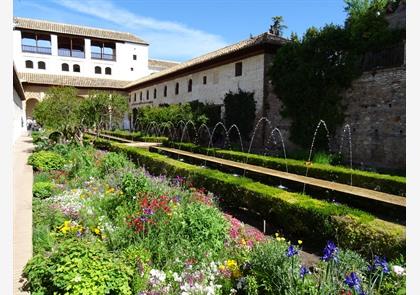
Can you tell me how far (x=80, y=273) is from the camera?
3398 millimetres

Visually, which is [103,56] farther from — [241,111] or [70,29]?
[241,111]

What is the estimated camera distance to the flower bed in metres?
3.40

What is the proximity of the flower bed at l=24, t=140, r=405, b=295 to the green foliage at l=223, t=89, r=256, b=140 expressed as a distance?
11.6 m

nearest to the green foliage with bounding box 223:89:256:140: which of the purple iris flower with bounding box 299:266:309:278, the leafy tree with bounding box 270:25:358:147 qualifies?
the leafy tree with bounding box 270:25:358:147

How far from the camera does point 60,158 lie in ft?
38.4

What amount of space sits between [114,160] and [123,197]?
12.4ft

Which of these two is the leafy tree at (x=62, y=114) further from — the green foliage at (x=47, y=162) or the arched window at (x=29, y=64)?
the arched window at (x=29, y=64)

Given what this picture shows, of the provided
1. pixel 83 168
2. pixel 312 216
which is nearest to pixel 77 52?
pixel 83 168

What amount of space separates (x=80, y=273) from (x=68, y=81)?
39.0 m

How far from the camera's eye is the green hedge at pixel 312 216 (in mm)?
4828

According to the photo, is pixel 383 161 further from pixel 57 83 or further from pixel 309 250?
pixel 57 83

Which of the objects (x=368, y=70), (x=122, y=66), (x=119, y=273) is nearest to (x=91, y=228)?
(x=119, y=273)

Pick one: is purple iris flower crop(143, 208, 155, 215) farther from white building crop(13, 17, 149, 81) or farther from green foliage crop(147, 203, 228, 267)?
white building crop(13, 17, 149, 81)

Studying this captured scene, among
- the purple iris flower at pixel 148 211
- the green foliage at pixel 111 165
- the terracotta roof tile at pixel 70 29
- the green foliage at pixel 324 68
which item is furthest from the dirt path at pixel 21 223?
the terracotta roof tile at pixel 70 29
